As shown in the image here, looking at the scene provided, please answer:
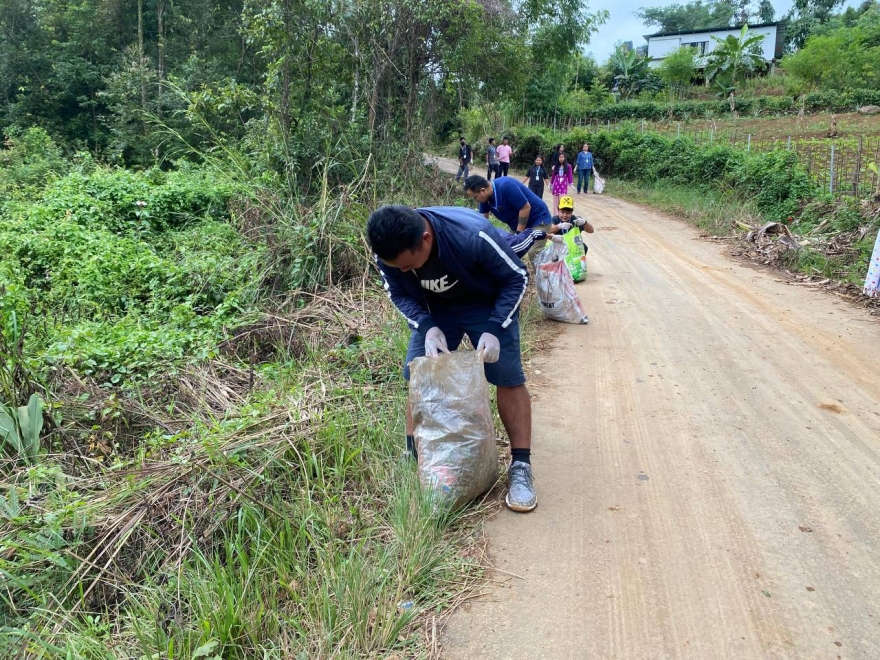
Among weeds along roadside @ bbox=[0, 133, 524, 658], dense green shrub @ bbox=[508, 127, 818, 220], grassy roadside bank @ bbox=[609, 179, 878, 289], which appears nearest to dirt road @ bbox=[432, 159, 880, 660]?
weeds along roadside @ bbox=[0, 133, 524, 658]

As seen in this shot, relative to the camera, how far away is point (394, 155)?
8.34 metres

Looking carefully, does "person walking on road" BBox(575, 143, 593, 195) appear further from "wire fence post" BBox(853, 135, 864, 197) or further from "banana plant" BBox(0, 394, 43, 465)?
"banana plant" BBox(0, 394, 43, 465)

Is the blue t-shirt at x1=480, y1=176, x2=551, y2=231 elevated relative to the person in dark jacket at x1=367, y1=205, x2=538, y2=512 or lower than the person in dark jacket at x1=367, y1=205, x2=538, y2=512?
elevated

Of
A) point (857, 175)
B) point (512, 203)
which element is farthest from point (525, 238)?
point (857, 175)

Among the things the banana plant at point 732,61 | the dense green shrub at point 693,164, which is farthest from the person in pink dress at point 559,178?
the banana plant at point 732,61

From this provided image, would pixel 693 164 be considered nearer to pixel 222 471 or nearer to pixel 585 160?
pixel 585 160

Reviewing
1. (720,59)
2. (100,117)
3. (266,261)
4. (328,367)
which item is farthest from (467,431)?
(720,59)

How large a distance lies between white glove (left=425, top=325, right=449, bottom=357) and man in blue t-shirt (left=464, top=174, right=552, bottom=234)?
2.73 m

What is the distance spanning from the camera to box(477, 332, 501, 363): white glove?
9.29 feet

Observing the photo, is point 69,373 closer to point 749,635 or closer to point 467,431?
point 467,431

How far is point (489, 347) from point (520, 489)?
73 cm

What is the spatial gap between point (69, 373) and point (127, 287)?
2297 millimetres

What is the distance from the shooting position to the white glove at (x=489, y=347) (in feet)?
9.29

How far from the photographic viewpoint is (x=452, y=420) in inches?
110
